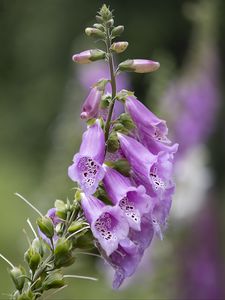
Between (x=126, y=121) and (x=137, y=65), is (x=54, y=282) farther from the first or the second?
(x=137, y=65)

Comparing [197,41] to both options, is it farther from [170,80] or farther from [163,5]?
[163,5]

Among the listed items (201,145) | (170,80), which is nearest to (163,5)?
(201,145)

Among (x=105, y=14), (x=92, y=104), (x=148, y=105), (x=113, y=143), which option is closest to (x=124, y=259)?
(x=113, y=143)

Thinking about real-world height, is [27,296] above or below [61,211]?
below

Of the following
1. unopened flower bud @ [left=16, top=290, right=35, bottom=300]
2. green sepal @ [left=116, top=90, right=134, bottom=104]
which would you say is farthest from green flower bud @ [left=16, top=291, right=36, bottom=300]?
green sepal @ [left=116, top=90, right=134, bottom=104]

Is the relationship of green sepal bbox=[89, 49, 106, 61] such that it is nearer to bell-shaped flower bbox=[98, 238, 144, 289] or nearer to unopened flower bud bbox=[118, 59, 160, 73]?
unopened flower bud bbox=[118, 59, 160, 73]

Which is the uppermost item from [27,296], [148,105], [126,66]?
[126,66]

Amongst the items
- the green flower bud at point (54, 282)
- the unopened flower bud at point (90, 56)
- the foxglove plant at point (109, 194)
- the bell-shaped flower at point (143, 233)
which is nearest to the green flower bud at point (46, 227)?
the foxglove plant at point (109, 194)
